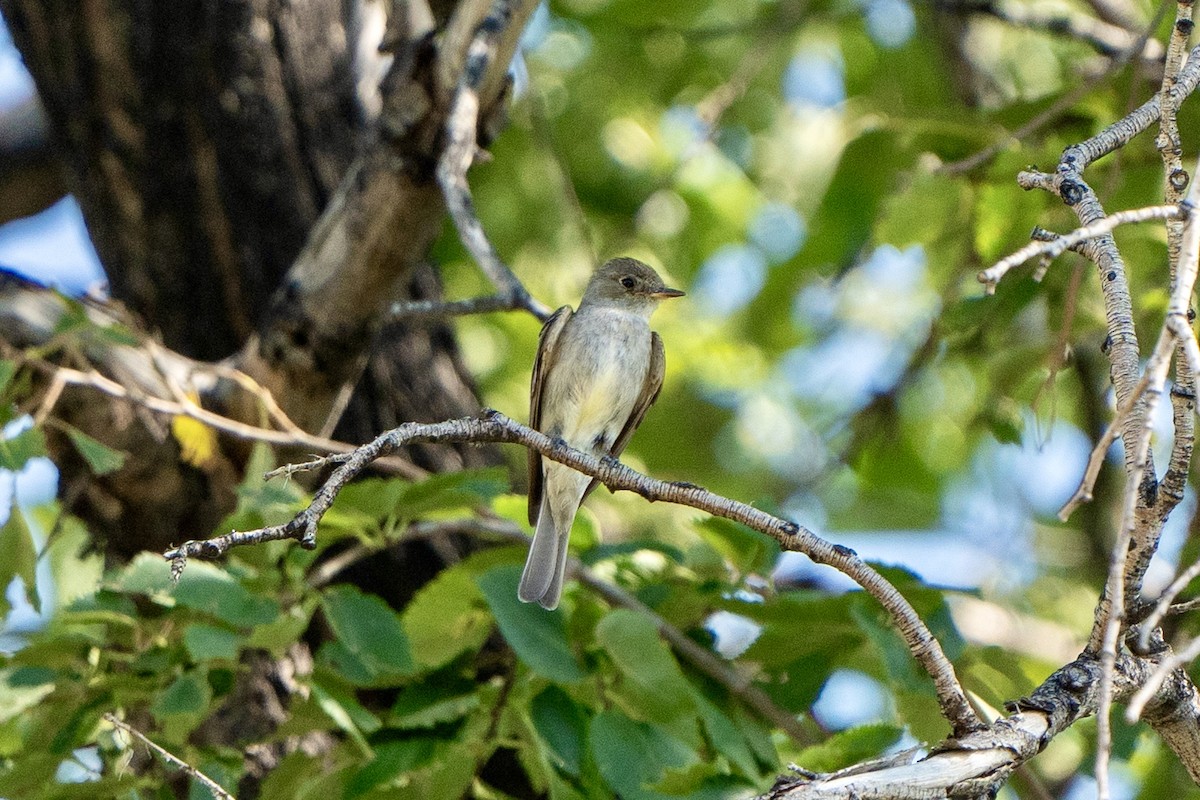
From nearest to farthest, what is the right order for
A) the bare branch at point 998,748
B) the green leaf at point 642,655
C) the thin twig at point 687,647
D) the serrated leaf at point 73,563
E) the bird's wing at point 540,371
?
1. the bare branch at point 998,748
2. the green leaf at point 642,655
3. the thin twig at point 687,647
4. the bird's wing at point 540,371
5. the serrated leaf at point 73,563

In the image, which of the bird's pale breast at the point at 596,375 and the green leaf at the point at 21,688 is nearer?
the green leaf at the point at 21,688

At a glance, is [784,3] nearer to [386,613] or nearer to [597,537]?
[597,537]

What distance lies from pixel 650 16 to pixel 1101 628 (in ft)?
15.9

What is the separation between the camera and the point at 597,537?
4027 mm

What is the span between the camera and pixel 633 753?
3.11 meters

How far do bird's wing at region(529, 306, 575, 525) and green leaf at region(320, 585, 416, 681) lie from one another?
0.78 m

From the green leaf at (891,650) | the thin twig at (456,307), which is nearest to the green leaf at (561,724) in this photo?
the green leaf at (891,650)

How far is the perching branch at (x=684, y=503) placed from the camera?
6.72 feet

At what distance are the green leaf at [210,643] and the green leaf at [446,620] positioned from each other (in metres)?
0.49

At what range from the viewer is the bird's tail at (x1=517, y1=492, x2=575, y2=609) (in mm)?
3582

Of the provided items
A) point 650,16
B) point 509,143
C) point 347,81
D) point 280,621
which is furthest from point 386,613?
point 650,16

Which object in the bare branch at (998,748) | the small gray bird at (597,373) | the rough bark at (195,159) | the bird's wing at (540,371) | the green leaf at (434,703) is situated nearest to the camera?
the bare branch at (998,748)

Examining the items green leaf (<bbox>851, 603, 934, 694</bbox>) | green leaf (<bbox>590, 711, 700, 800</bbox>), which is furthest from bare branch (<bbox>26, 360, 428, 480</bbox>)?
green leaf (<bbox>851, 603, 934, 694</bbox>)

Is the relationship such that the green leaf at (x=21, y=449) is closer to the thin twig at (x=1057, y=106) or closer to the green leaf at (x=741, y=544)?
the green leaf at (x=741, y=544)
